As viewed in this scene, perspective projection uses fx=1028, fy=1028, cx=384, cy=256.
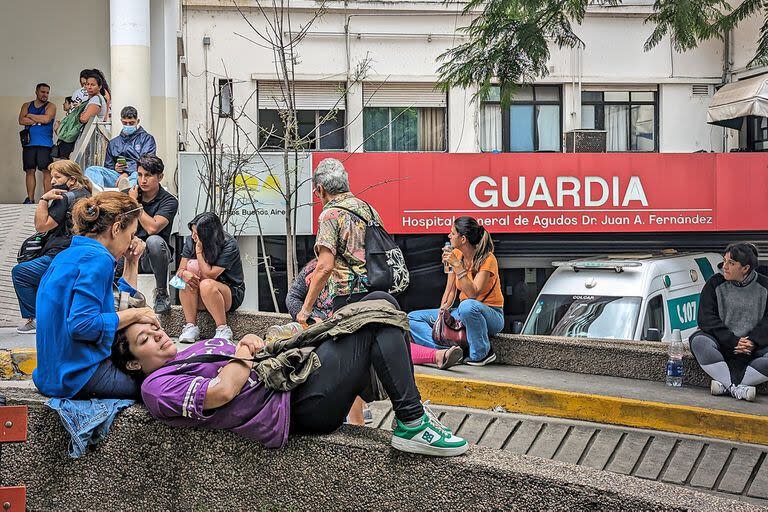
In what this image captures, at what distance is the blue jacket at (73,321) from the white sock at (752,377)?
20.8 ft

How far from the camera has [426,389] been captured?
29.5ft

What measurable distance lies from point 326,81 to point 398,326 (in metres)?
16.7

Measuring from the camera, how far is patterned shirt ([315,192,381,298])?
6.79m

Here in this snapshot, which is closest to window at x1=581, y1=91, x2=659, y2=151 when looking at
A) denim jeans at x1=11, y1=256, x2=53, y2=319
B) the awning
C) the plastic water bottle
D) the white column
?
the awning

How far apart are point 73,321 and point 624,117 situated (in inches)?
747

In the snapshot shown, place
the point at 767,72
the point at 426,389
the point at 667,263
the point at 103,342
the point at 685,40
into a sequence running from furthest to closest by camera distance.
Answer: the point at 767,72, the point at 667,263, the point at 685,40, the point at 426,389, the point at 103,342

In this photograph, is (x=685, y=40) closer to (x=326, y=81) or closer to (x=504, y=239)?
(x=504, y=239)

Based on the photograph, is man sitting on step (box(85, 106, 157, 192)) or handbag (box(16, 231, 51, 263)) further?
man sitting on step (box(85, 106, 157, 192))

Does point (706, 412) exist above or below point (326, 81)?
below

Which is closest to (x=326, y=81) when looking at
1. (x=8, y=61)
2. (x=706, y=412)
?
(x=8, y=61)

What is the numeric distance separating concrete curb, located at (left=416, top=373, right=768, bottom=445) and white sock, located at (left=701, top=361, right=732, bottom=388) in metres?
0.94

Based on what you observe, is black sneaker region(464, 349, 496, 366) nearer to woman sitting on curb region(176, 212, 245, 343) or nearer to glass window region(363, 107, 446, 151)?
woman sitting on curb region(176, 212, 245, 343)

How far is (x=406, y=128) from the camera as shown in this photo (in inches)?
846

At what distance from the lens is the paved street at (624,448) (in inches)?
299
